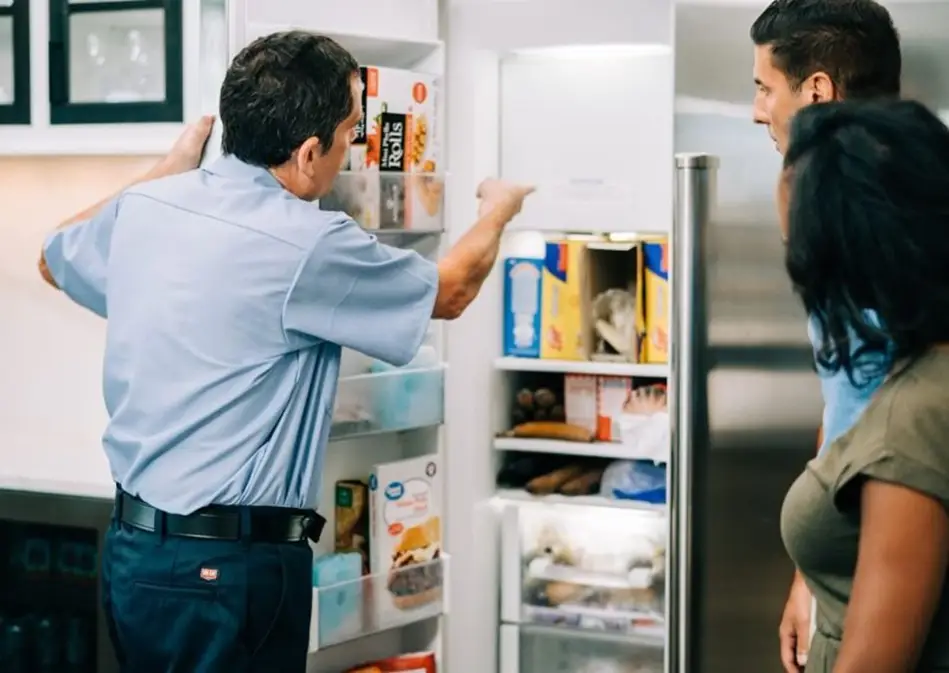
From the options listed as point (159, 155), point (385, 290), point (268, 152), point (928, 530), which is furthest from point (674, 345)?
point (928, 530)

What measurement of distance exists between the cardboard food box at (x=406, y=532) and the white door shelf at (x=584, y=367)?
0.45 meters

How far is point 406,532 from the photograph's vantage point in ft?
10.1

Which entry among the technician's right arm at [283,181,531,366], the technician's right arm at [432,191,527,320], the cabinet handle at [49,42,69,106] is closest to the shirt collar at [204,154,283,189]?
the technician's right arm at [283,181,531,366]

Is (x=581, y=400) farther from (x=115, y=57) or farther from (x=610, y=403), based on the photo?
(x=115, y=57)

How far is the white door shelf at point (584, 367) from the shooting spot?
340 cm

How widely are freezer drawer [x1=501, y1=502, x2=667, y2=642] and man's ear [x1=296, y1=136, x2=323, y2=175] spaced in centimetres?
141

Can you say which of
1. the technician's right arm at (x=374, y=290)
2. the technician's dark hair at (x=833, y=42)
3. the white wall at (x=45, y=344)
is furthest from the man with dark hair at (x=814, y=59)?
the white wall at (x=45, y=344)

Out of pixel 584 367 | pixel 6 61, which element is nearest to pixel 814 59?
pixel 584 367

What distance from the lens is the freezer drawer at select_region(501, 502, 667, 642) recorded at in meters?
3.49

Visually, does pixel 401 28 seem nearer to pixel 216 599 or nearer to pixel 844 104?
pixel 216 599

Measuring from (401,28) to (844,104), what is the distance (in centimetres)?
176

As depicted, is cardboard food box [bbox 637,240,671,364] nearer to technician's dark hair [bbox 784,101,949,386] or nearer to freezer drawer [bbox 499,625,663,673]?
freezer drawer [bbox 499,625,663,673]

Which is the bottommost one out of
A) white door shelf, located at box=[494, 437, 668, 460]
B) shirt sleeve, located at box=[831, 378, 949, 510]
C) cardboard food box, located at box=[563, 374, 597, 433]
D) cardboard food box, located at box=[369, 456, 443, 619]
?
cardboard food box, located at box=[369, 456, 443, 619]

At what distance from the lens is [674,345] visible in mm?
2582
